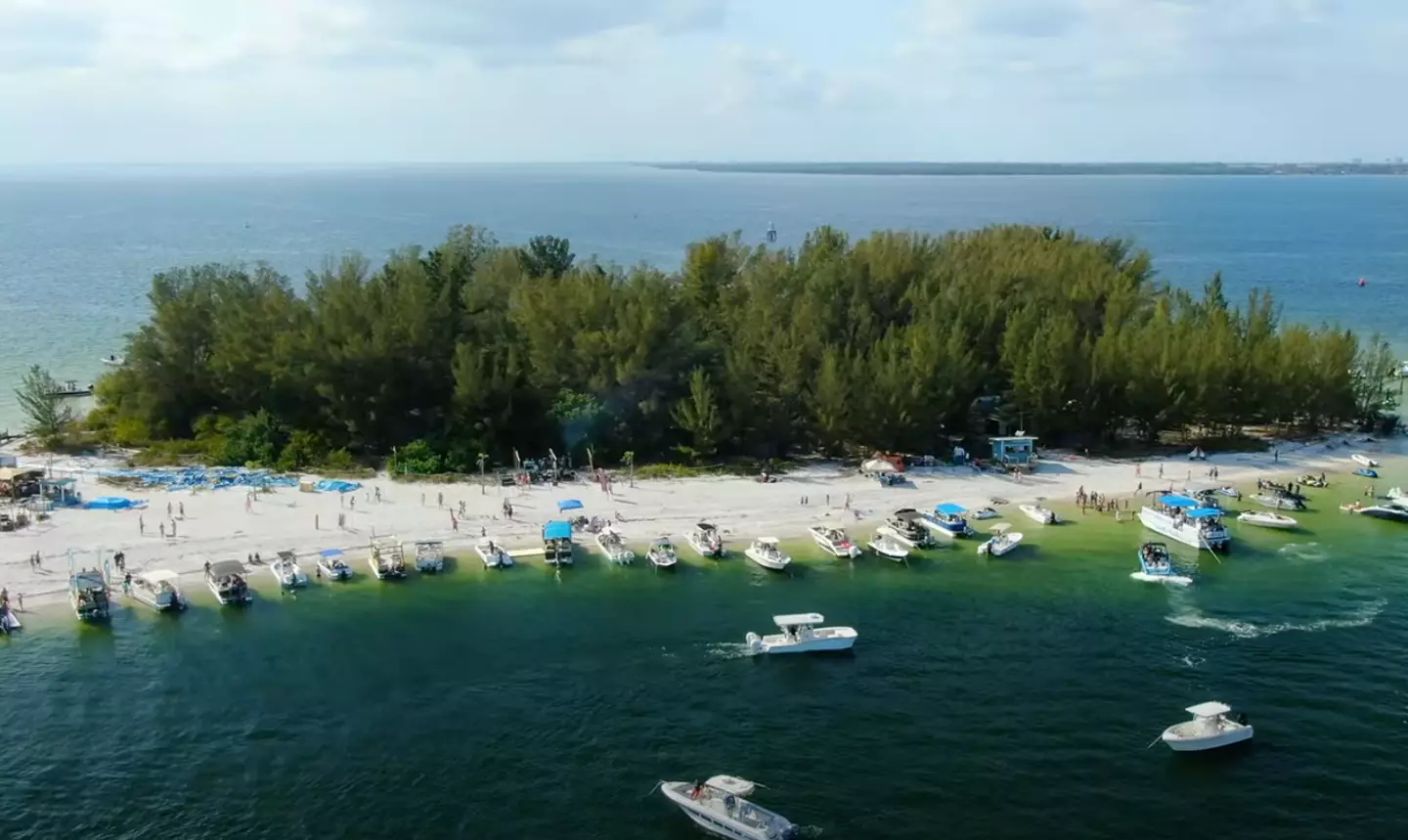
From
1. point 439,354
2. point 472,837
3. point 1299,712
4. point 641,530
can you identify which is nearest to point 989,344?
point 641,530

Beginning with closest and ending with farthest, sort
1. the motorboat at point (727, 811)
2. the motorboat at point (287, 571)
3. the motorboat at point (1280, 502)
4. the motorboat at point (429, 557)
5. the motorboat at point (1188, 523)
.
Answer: the motorboat at point (727, 811)
the motorboat at point (287, 571)
the motorboat at point (429, 557)
the motorboat at point (1188, 523)
the motorboat at point (1280, 502)

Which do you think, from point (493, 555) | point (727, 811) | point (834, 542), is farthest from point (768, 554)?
point (727, 811)

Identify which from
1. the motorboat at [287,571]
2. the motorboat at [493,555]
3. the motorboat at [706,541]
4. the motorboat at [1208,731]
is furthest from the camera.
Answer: the motorboat at [706,541]

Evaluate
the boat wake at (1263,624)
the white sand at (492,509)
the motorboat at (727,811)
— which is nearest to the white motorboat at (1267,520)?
the white sand at (492,509)

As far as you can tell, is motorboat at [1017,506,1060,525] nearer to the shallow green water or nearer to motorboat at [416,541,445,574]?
the shallow green water

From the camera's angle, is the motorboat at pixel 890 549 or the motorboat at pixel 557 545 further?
the motorboat at pixel 890 549

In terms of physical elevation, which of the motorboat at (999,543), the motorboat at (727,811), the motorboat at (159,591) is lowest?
the motorboat at (727,811)

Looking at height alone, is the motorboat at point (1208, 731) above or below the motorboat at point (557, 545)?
below

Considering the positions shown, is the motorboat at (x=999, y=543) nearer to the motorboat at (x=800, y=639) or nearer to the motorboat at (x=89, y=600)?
the motorboat at (x=800, y=639)

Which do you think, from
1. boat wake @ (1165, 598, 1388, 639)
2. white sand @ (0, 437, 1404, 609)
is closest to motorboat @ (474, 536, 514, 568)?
white sand @ (0, 437, 1404, 609)
